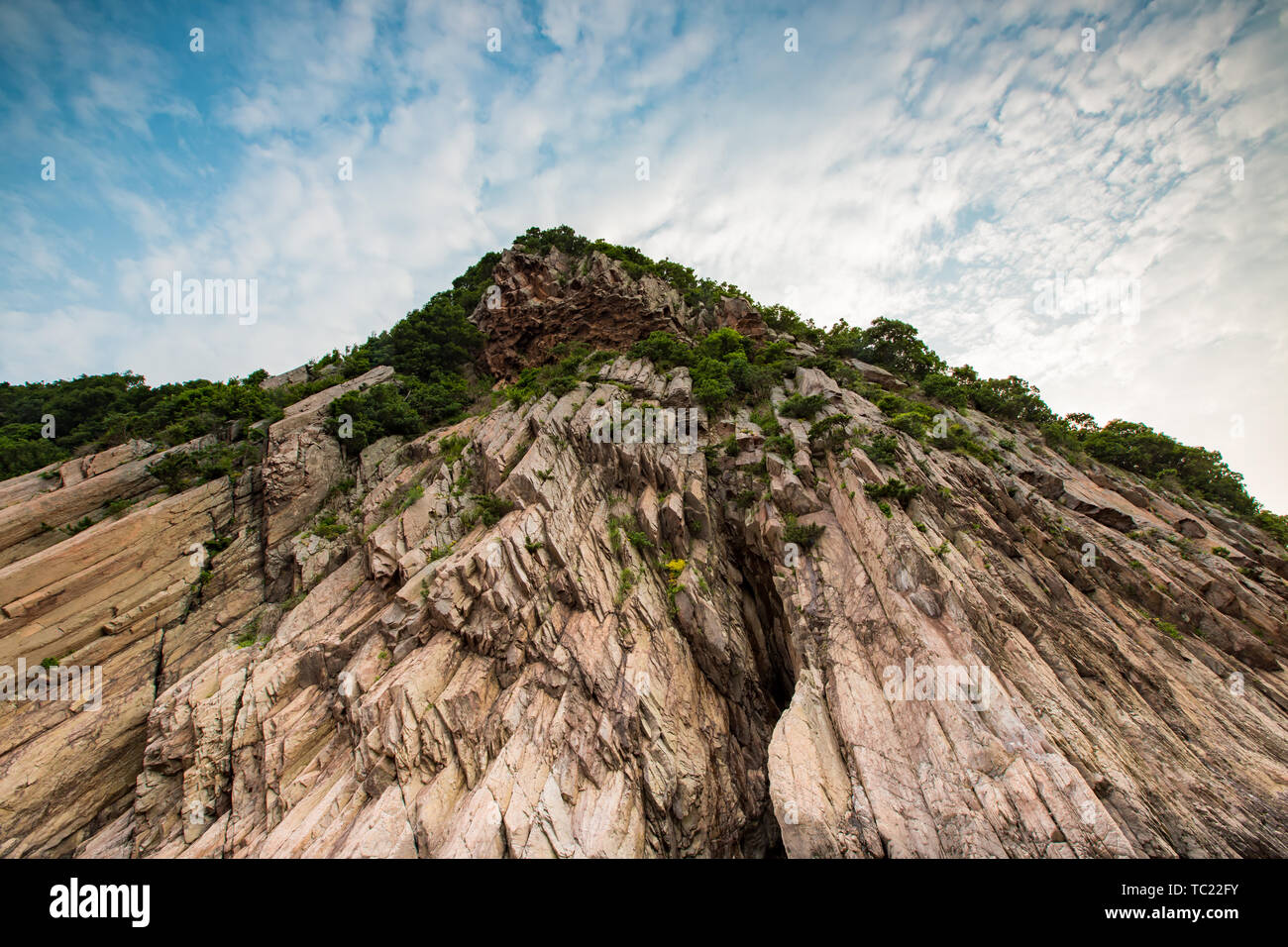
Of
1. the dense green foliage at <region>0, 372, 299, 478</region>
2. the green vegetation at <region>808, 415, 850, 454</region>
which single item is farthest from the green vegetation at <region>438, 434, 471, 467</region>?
the green vegetation at <region>808, 415, 850, 454</region>

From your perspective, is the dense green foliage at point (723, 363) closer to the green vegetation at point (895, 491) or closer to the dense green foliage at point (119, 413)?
the green vegetation at point (895, 491)

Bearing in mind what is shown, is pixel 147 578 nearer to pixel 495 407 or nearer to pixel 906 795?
pixel 495 407

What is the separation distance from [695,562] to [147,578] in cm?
2336

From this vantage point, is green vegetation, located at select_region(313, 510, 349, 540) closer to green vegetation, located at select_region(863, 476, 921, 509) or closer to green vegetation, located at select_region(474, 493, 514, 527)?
green vegetation, located at select_region(474, 493, 514, 527)

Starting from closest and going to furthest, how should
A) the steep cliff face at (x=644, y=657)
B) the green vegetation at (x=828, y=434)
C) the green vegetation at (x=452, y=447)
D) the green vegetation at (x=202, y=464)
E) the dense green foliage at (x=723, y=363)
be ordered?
1. the steep cliff face at (x=644, y=657)
2. the green vegetation at (x=828, y=434)
3. the green vegetation at (x=202, y=464)
4. the green vegetation at (x=452, y=447)
5. the dense green foliage at (x=723, y=363)

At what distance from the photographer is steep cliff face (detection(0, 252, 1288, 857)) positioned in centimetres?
1045

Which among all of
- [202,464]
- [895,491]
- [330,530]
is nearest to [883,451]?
[895,491]

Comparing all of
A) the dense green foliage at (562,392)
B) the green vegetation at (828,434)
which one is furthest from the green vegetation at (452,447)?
the green vegetation at (828,434)

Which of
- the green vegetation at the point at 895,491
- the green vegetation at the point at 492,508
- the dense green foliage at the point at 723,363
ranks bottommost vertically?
the green vegetation at the point at 492,508

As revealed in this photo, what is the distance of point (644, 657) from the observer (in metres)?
14.6

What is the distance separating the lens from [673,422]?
22.2 metres

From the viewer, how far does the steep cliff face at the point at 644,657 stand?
10453 millimetres
